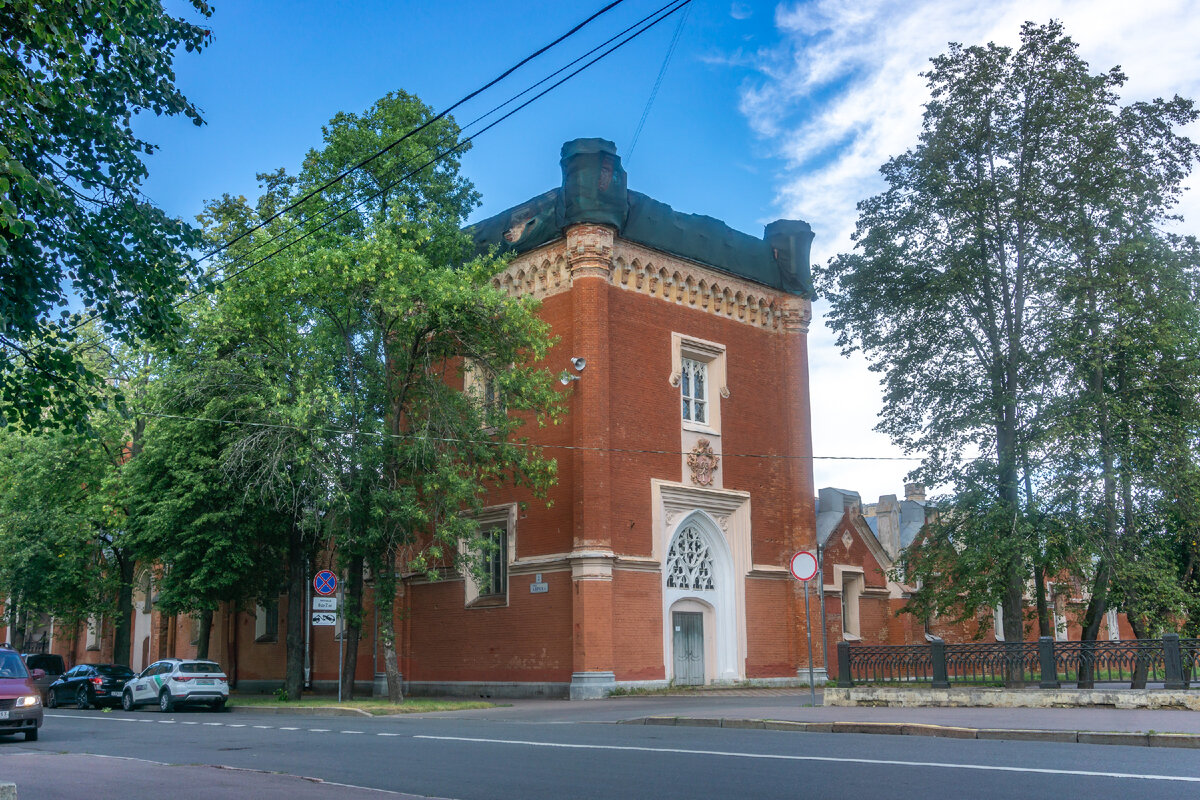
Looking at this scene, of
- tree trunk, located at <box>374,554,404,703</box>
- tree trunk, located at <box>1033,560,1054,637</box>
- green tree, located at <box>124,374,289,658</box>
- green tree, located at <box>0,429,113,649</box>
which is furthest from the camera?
Result: green tree, located at <box>0,429,113,649</box>

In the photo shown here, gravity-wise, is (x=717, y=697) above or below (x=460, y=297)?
below

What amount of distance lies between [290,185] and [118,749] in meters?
15.0

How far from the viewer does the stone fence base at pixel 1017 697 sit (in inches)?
597

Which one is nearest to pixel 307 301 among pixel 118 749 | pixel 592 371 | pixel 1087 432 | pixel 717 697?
pixel 592 371

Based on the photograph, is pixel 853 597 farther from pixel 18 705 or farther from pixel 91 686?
pixel 18 705

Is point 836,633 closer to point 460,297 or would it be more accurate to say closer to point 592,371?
point 592,371

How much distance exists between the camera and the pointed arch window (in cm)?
2745

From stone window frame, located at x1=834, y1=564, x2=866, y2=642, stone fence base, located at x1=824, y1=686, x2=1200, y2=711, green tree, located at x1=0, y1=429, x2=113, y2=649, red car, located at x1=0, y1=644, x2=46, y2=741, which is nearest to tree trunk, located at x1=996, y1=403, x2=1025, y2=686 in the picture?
stone fence base, located at x1=824, y1=686, x2=1200, y2=711

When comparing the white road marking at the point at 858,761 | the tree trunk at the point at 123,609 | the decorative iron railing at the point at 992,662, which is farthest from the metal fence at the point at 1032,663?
the tree trunk at the point at 123,609

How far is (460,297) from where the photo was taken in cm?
2175

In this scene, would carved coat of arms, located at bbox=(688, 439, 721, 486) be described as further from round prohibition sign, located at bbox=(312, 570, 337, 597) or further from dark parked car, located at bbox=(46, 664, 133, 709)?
dark parked car, located at bbox=(46, 664, 133, 709)

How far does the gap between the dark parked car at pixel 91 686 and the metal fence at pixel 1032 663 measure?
19968 mm

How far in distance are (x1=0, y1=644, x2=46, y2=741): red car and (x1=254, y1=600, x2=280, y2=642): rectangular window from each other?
61.0ft

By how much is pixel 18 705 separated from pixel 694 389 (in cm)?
1822
